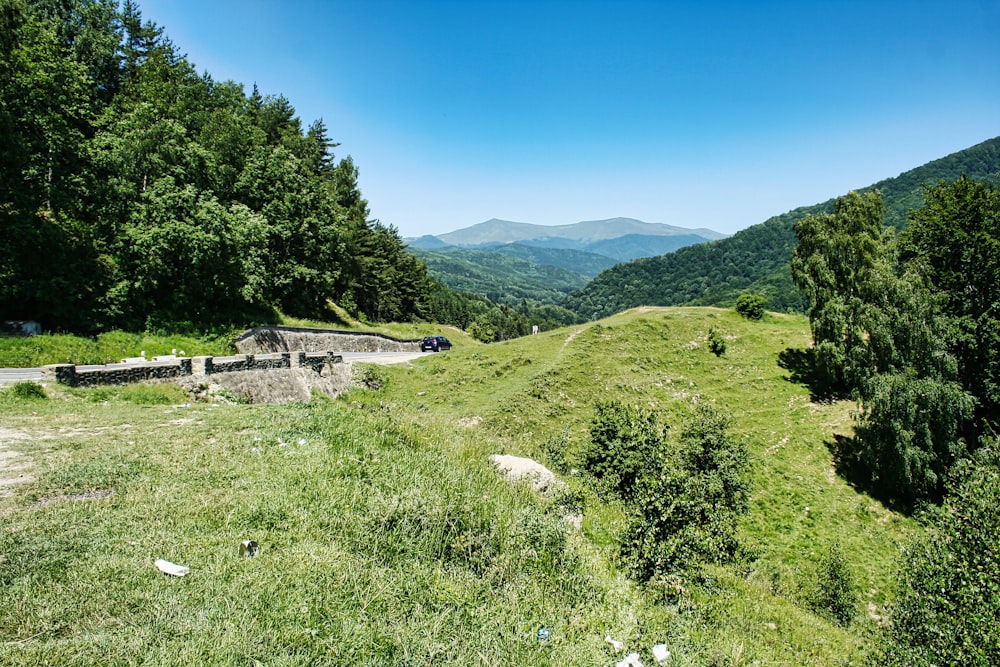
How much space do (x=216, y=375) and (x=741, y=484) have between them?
20.4 m

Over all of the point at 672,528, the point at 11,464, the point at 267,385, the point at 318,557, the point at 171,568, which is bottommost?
the point at 672,528

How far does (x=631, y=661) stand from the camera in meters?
5.55

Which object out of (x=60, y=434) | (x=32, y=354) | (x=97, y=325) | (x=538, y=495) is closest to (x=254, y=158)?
(x=97, y=325)

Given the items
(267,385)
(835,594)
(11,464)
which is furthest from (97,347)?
(835,594)

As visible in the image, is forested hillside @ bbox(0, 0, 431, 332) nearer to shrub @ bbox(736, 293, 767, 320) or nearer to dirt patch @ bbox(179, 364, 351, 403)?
dirt patch @ bbox(179, 364, 351, 403)

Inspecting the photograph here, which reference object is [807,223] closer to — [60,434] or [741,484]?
[741,484]

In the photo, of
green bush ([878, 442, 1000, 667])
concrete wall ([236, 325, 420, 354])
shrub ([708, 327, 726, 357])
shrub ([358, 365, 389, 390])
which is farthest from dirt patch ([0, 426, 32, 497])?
shrub ([708, 327, 726, 357])

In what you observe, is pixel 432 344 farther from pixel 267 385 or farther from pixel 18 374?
pixel 18 374

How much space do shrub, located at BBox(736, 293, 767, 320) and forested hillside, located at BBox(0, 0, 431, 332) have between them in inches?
1541

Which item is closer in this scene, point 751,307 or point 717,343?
point 717,343

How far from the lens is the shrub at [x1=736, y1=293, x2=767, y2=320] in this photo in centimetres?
4359

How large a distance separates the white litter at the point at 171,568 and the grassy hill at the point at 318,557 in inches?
4.0

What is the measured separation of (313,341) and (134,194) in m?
14.5

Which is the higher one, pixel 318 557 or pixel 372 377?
pixel 318 557
